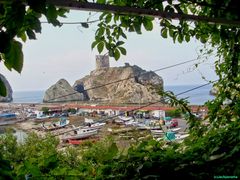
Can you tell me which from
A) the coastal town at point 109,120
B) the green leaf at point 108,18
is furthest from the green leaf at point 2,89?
the coastal town at point 109,120

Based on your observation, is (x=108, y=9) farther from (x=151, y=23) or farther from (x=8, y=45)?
(x=151, y=23)

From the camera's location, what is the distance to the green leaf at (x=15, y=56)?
2.16 feet

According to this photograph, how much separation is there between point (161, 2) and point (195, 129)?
132 cm

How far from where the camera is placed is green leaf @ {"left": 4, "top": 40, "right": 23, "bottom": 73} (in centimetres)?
66

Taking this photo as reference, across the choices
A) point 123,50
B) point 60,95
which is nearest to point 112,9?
point 123,50

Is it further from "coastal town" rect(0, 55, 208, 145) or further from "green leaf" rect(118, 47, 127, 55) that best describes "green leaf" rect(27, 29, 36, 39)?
"coastal town" rect(0, 55, 208, 145)

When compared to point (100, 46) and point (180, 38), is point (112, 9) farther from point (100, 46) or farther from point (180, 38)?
point (180, 38)

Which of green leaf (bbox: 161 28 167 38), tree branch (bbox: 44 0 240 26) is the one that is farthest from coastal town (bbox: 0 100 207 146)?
tree branch (bbox: 44 0 240 26)

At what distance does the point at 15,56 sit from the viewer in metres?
0.66

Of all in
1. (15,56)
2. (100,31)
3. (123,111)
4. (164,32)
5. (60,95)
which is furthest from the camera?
(60,95)

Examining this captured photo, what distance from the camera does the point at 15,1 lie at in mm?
654

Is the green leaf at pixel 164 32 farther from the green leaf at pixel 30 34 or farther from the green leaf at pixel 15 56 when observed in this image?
the green leaf at pixel 15 56

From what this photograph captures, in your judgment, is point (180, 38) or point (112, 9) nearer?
point (112, 9)

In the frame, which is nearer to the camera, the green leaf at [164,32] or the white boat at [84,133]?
the green leaf at [164,32]
